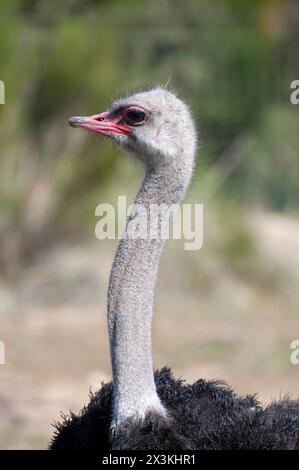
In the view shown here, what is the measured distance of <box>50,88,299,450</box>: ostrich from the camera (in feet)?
11.6

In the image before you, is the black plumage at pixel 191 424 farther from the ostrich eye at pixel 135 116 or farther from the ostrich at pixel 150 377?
the ostrich eye at pixel 135 116

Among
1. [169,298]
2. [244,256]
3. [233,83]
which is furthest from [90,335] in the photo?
[233,83]

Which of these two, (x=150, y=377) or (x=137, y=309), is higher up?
(x=137, y=309)

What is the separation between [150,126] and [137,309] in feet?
1.83

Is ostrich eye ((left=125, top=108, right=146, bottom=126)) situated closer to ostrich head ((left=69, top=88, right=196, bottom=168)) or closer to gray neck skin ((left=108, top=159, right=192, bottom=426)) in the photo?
ostrich head ((left=69, top=88, right=196, bottom=168))

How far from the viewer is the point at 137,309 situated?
3.63 metres

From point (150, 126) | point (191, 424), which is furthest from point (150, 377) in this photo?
point (150, 126)

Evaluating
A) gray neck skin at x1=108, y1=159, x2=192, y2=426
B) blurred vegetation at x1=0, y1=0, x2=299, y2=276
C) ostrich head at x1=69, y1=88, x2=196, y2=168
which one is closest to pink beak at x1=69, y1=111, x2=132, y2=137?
ostrich head at x1=69, y1=88, x2=196, y2=168

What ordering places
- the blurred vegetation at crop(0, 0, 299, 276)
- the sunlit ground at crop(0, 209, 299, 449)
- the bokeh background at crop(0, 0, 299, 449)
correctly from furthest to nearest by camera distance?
the blurred vegetation at crop(0, 0, 299, 276)
the bokeh background at crop(0, 0, 299, 449)
the sunlit ground at crop(0, 209, 299, 449)

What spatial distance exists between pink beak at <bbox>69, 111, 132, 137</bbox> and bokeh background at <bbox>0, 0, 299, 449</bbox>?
272cm

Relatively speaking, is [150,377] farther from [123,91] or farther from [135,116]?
[123,91]

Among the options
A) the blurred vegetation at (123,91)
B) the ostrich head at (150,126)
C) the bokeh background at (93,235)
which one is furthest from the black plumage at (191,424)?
the blurred vegetation at (123,91)

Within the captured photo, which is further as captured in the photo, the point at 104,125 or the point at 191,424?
the point at 104,125

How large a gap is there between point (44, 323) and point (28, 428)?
2258 mm
